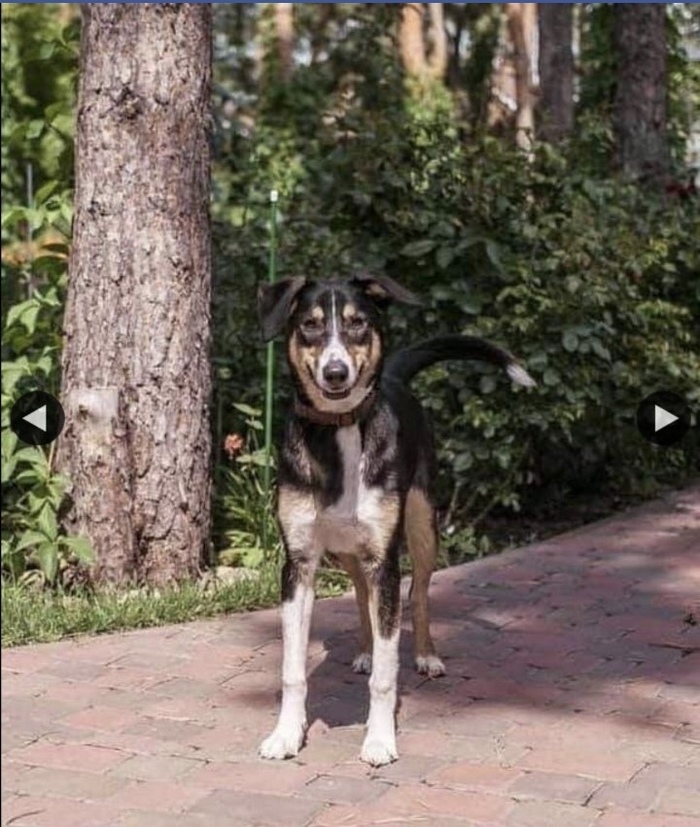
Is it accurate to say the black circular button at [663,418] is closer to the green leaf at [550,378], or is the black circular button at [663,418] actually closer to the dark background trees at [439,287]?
the dark background trees at [439,287]

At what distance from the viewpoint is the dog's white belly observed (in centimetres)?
447

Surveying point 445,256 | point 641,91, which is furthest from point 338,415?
point 641,91

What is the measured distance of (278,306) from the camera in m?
4.36

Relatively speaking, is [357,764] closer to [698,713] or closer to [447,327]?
[698,713]

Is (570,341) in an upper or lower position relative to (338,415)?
upper

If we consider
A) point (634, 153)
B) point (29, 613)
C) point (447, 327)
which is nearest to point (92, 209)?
point (29, 613)

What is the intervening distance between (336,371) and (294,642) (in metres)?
0.90

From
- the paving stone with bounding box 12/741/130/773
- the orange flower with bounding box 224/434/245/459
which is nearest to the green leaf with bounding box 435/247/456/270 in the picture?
the orange flower with bounding box 224/434/245/459

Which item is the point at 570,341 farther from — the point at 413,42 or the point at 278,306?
the point at 413,42

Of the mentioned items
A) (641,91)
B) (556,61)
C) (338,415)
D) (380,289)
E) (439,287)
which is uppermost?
(556,61)

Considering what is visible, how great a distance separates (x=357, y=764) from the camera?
14.3 ft

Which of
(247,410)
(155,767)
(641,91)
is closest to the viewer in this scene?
(155,767)

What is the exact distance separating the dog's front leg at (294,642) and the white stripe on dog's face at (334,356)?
629 mm

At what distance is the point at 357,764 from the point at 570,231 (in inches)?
179
